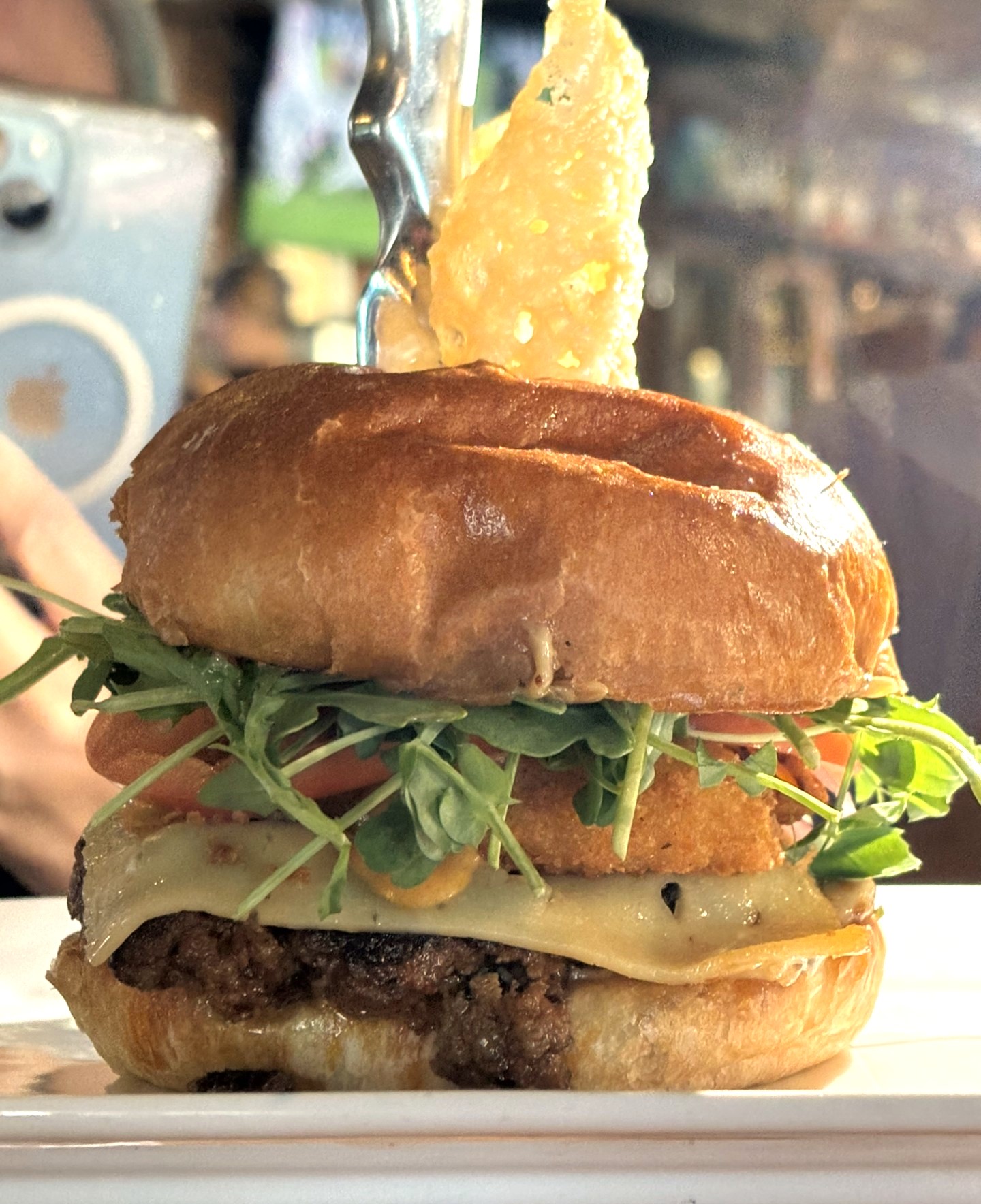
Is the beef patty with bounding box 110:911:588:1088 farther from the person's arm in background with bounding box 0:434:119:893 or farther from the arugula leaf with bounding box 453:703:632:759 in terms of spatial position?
the person's arm in background with bounding box 0:434:119:893

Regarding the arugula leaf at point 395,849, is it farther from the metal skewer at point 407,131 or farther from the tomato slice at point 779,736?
the metal skewer at point 407,131

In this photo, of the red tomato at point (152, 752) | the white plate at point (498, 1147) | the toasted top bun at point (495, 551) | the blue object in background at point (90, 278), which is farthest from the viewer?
the blue object in background at point (90, 278)

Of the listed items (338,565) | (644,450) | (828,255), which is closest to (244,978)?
(338,565)

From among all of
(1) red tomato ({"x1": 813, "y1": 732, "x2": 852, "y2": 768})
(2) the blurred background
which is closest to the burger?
(1) red tomato ({"x1": 813, "y1": 732, "x2": 852, "y2": 768})

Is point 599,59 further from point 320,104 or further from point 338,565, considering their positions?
point 320,104

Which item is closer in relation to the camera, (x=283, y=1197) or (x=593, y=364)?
(x=283, y=1197)

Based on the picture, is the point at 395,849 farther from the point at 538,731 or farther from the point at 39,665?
the point at 39,665

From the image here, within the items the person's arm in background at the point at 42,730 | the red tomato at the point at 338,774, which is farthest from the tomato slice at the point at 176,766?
the person's arm in background at the point at 42,730
